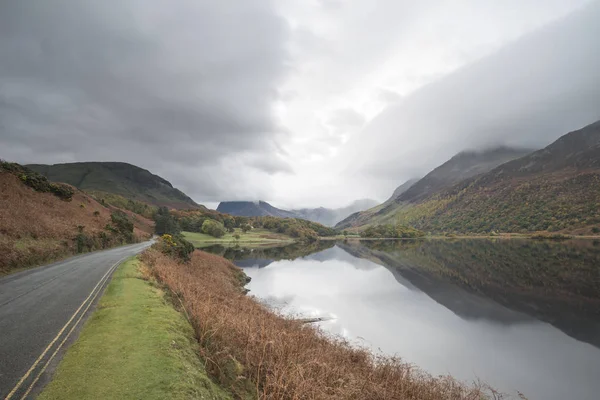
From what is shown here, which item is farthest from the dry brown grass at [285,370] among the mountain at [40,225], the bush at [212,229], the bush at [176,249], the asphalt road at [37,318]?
the bush at [212,229]

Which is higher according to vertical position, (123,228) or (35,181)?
(35,181)

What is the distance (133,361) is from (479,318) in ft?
117

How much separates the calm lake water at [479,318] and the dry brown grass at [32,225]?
25.4 metres

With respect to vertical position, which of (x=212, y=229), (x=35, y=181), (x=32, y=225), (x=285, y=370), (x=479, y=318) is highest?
(x=35, y=181)

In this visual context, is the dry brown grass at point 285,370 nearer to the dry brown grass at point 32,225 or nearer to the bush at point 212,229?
the dry brown grass at point 32,225

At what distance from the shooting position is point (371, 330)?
2806 cm

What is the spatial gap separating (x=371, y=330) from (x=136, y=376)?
81.5 feet

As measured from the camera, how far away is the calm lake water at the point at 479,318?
19.8 meters

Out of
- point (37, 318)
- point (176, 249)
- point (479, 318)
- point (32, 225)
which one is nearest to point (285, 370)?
point (37, 318)

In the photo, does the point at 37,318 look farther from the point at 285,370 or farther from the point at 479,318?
the point at 479,318

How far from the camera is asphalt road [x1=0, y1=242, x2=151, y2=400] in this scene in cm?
755

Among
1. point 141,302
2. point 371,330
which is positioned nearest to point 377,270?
point 371,330

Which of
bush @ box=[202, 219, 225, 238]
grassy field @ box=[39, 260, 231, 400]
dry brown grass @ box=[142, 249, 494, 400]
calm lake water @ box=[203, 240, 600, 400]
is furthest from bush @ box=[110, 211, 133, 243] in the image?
bush @ box=[202, 219, 225, 238]

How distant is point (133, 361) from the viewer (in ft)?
28.2
